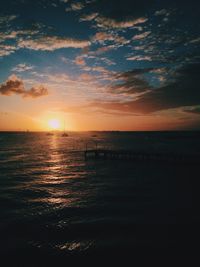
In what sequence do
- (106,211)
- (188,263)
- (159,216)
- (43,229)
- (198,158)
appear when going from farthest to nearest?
(198,158)
(106,211)
(159,216)
(43,229)
(188,263)

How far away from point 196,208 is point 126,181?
38.0 ft

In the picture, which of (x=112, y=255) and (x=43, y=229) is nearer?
(x=112, y=255)

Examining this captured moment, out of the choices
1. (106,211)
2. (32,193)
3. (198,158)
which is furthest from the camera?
(198,158)

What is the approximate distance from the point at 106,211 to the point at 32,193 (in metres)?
10.0

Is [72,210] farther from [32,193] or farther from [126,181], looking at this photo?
[126,181]

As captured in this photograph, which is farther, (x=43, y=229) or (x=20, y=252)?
(x=43, y=229)

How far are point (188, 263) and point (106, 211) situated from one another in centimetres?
786

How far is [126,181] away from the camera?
28.1 m

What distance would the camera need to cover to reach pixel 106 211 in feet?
55.8

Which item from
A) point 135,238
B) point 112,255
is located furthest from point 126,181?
point 112,255

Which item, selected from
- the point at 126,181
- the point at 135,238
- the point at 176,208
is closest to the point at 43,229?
the point at 135,238

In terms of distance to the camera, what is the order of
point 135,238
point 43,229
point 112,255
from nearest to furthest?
1. point 112,255
2. point 135,238
3. point 43,229

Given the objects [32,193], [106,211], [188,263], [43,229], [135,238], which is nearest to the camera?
[188,263]

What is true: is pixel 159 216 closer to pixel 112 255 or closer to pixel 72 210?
pixel 112 255
